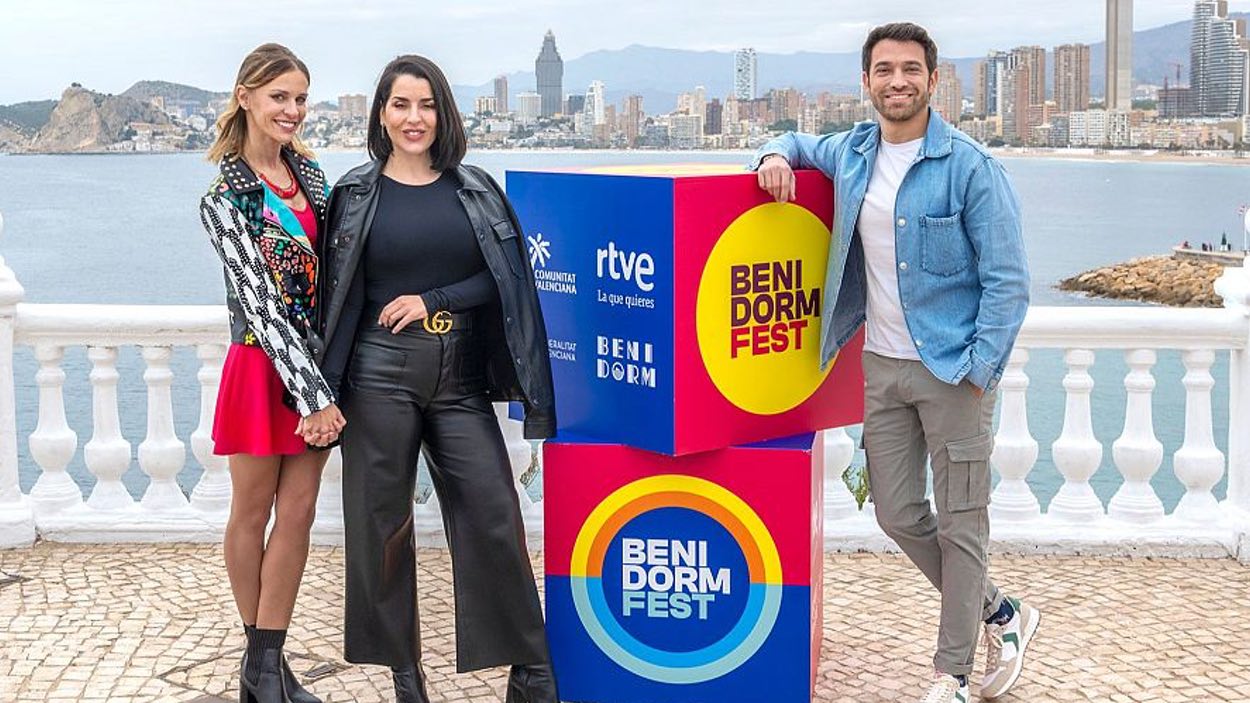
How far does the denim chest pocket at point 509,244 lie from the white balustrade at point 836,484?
2288 millimetres

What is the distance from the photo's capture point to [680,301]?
3.99 m

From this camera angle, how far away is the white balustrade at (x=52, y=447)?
20.2 feet

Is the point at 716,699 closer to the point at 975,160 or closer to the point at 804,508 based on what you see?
the point at 804,508

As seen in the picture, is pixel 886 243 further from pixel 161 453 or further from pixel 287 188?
pixel 161 453

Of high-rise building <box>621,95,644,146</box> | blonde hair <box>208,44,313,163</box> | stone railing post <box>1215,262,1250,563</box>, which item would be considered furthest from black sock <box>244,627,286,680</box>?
high-rise building <box>621,95,644,146</box>

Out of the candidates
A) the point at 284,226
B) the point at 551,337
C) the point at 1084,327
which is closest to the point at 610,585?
the point at 551,337

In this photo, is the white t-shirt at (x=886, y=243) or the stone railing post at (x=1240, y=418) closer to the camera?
the white t-shirt at (x=886, y=243)

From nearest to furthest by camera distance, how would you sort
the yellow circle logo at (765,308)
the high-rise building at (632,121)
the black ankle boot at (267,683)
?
the yellow circle logo at (765,308) < the black ankle boot at (267,683) < the high-rise building at (632,121)

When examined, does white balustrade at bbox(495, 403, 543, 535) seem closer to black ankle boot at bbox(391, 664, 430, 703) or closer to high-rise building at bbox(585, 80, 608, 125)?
black ankle boot at bbox(391, 664, 430, 703)

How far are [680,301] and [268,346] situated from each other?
113 cm

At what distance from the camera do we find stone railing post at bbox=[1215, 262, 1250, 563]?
5.81 m

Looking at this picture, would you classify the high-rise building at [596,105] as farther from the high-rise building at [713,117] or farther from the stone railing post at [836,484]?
the stone railing post at [836,484]

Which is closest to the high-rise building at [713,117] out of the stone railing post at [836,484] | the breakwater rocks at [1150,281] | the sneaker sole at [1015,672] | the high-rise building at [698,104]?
the high-rise building at [698,104]

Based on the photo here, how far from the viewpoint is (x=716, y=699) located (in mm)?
4371
